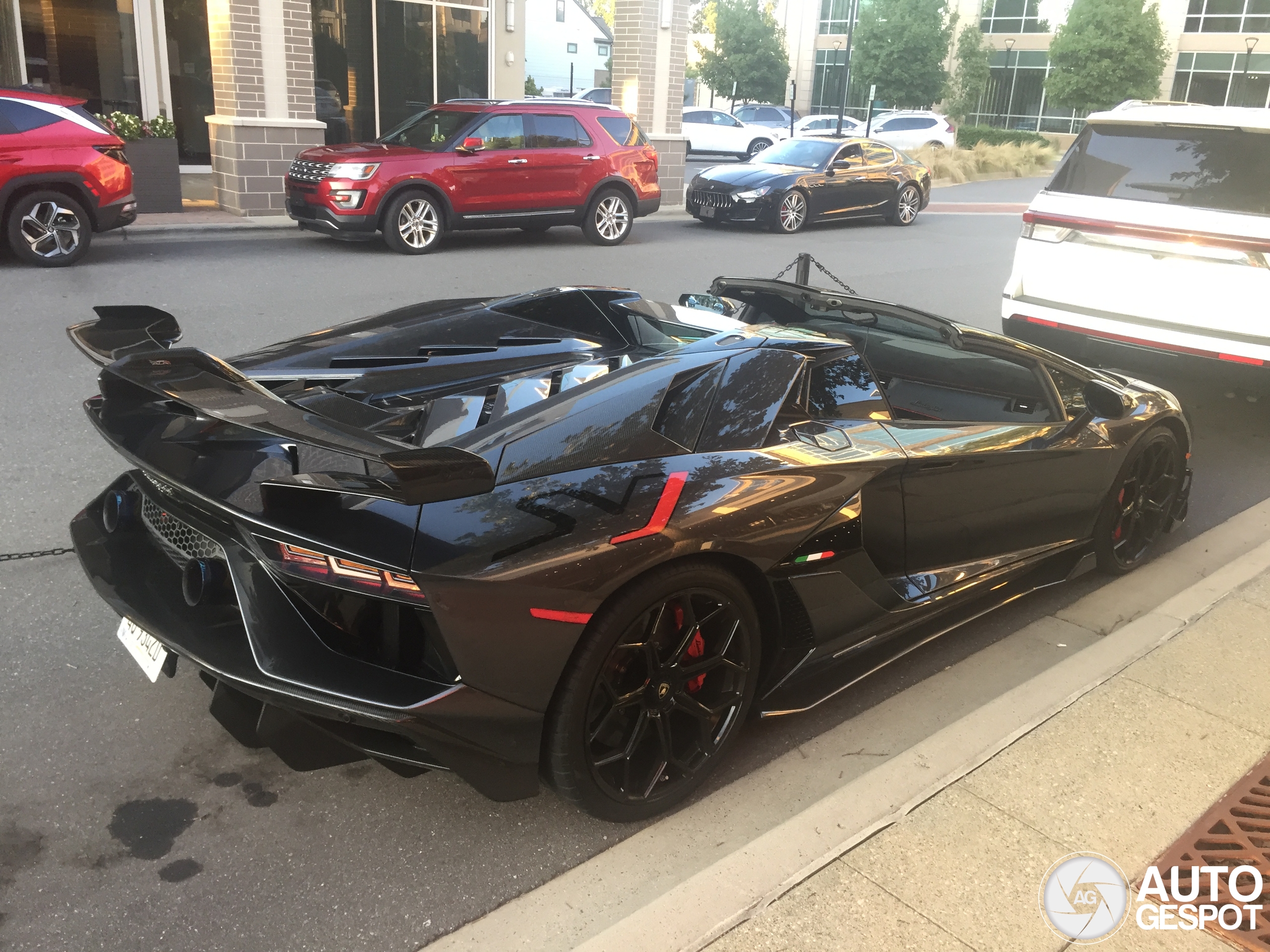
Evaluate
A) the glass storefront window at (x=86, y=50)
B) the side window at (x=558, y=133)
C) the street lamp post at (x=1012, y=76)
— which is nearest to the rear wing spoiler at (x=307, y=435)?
the side window at (x=558, y=133)

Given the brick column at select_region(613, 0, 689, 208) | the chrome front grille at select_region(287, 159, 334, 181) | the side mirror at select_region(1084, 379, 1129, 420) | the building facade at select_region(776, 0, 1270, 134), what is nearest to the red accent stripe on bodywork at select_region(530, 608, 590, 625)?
the side mirror at select_region(1084, 379, 1129, 420)

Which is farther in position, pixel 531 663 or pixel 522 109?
pixel 522 109

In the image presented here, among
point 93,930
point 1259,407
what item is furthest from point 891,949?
point 1259,407

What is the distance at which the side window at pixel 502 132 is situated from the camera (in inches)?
543

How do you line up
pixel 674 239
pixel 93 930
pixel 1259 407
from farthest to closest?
pixel 674 239 < pixel 1259 407 < pixel 93 930

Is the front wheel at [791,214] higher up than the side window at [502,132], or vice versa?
the side window at [502,132]

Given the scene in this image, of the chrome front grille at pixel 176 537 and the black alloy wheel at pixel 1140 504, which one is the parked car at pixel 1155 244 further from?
the chrome front grille at pixel 176 537

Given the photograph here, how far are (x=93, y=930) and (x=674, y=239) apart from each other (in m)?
14.2

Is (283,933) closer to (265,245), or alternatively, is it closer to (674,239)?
(265,245)

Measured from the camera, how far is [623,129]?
50.2ft

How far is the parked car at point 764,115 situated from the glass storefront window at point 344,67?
20555mm

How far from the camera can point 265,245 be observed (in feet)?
43.6

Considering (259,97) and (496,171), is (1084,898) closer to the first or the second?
(496,171)

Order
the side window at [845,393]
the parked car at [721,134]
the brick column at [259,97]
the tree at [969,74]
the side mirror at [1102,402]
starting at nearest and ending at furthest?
1. the side window at [845,393]
2. the side mirror at [1102,402]
3. the brick column at [259,97]
4. the parked car at [721,134]
5. the tree at [969,74]
